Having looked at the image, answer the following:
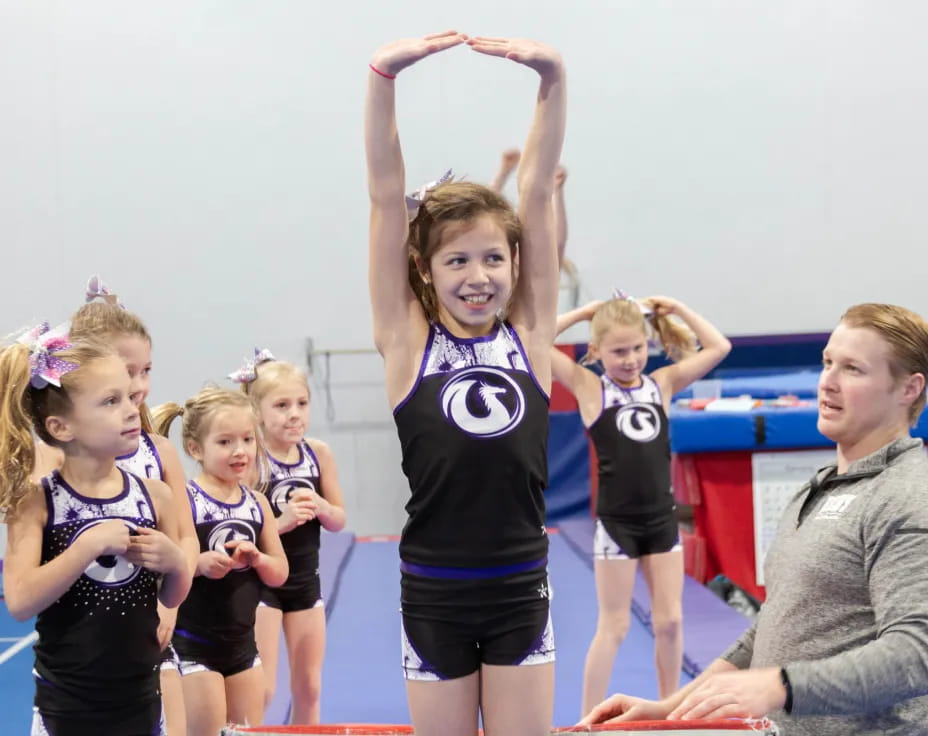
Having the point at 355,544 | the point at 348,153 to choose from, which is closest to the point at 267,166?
the point at 348,153

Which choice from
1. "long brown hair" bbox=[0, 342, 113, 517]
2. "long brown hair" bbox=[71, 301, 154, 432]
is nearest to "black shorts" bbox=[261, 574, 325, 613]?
"long brown hair" bbox=[71, 301, 154, 432]

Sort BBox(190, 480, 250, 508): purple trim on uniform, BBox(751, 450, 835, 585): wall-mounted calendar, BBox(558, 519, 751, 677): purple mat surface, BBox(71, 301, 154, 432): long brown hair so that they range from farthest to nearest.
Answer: BBox(751, 450, 835, 585): wall-mounted calendar < BBox(558, 519, 751, 677): purple mat surface < BBox(190, 480, 250, 508): purple trim on uniform < BBox(71, 301, 154, 432): long brown hair

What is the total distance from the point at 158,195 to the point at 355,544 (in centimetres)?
320

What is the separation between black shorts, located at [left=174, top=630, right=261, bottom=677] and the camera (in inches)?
108

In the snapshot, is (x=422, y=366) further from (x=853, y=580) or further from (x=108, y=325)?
(x=108, y=325)

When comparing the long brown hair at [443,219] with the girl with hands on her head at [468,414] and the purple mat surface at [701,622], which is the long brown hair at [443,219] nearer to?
the girl with hands on her head at [468,414]

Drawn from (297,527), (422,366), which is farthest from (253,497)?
(422,366)

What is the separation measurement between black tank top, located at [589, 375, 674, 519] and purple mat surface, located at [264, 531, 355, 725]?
143 centimetres

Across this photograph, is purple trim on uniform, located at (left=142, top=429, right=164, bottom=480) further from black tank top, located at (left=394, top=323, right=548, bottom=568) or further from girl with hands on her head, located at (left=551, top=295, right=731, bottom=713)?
girl with hands on her head, located at (left=551, top=295, right=731, bottom=713)

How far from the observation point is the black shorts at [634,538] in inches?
147

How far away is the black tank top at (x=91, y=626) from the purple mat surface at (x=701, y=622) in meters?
2.65

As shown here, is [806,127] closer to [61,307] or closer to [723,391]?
[723,391]

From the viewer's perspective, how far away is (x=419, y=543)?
188 centimetres

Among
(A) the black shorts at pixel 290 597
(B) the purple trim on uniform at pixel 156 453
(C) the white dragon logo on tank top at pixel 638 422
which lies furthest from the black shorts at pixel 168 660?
(C) the white dragon logo on tank top at pixel 638 422
